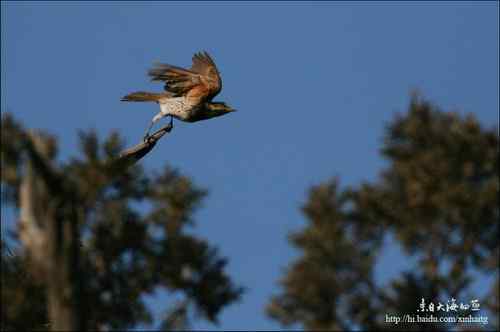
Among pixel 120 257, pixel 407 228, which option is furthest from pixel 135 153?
pixel 407 228

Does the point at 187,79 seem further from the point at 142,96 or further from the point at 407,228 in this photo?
the point at 407,228

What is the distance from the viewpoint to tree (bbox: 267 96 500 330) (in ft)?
28.2

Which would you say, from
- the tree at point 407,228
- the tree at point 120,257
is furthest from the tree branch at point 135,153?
the tree at point 407,228

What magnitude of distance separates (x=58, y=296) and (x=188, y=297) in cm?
503

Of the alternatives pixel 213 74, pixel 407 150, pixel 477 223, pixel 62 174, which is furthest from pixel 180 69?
pixel 62 174

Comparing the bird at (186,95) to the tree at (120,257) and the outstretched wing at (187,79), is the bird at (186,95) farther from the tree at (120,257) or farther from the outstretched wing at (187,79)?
the tree at (120,257)

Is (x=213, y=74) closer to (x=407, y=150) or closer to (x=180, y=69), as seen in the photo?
(x=180, y=69)

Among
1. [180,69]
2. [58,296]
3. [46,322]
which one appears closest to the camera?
[58,296]

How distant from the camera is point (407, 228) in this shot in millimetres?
9648

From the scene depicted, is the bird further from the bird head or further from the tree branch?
the tree branch

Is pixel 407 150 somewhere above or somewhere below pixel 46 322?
above

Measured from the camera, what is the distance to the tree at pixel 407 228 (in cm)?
861

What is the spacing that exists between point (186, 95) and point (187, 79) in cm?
50

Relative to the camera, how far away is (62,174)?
10.2 ft
